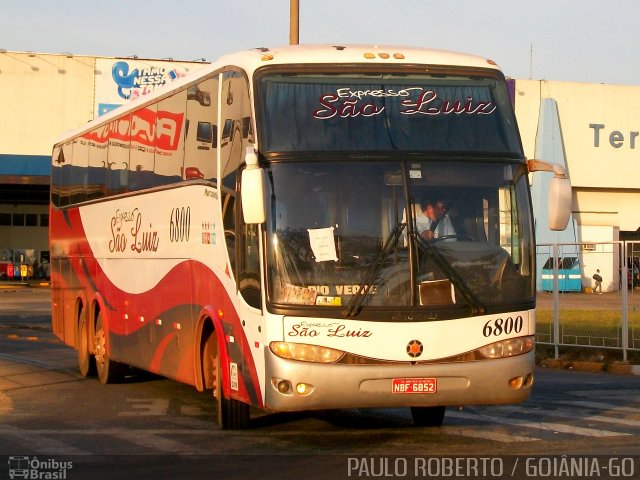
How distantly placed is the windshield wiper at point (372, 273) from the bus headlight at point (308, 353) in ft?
1.15

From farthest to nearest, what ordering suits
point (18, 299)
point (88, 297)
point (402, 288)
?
point (18, 299), point (88, 297), point (402, 288)

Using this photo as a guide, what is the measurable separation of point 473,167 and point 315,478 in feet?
10.5

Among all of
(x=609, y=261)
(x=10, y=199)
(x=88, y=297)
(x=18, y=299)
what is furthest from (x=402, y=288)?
(x=10, y=199)

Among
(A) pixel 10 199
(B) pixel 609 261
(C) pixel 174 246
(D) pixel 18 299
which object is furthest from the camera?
(A) pixel 10 199

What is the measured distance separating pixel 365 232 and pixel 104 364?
24.8 ft

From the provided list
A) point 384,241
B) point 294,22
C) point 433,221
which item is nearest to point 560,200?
point 433,221

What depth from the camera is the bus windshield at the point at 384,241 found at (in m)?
9.85

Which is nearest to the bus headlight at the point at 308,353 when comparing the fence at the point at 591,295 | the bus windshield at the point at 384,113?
the bus windshield at the point at 384,113

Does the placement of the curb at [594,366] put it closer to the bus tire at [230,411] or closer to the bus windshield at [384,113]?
the bus tire at [230,411]

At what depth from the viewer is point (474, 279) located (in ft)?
33.0

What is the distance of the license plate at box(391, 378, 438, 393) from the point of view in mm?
9844

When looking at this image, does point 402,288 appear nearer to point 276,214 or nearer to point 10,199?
point 276,214

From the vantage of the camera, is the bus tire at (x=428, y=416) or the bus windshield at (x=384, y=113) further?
the bus tire at (x=428, y=416)

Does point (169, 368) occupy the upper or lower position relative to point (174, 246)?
lower
